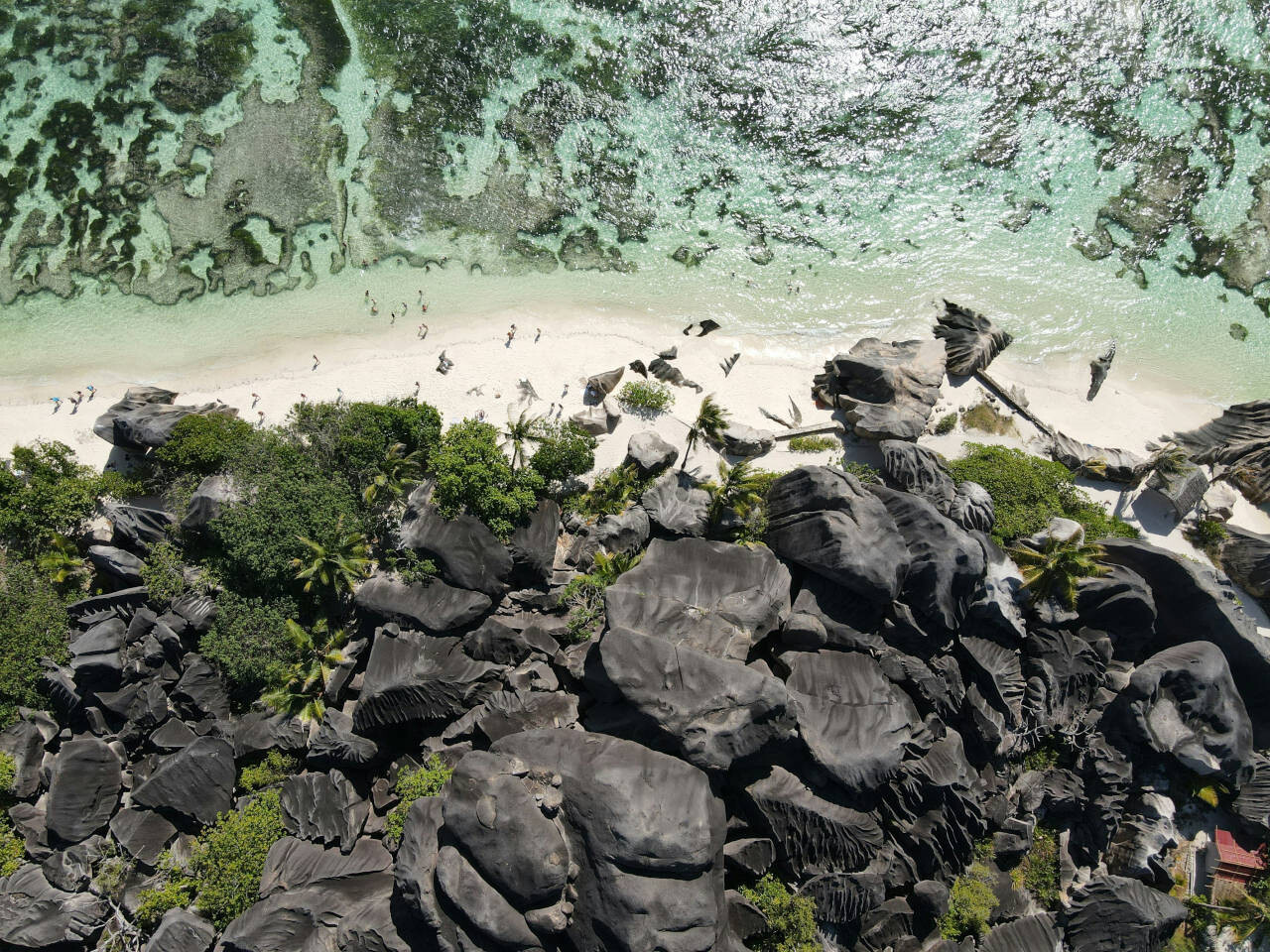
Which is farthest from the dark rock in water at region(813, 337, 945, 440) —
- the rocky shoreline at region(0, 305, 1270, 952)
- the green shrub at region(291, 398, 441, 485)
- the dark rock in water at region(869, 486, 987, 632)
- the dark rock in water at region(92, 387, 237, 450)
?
the dark rock in water at region(92, 387, 237, 450)

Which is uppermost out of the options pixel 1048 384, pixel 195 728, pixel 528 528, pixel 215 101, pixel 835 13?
pixel 835 13

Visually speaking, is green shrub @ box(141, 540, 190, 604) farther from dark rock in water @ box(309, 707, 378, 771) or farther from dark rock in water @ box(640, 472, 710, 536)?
dark rock in water @ box(640, 472, 710, 536)

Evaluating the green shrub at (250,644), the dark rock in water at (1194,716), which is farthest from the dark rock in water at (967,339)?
the green shrub at (250,644)

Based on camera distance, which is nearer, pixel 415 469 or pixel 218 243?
pixel 415 469

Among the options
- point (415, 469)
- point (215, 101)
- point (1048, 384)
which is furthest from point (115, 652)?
point (1048, 384)

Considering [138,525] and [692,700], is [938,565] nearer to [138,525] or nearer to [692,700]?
[692,700]

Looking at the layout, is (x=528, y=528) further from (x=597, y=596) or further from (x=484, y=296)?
(x=484, y=296)

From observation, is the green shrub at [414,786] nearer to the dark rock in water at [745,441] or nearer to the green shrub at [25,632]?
the green shrub at [25,632]
